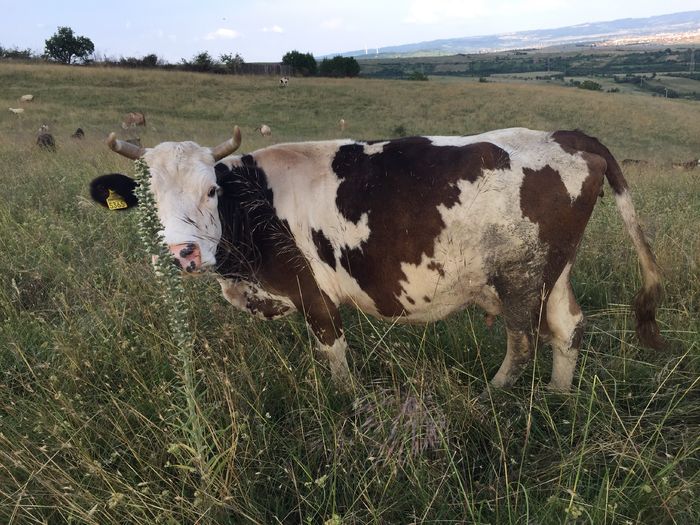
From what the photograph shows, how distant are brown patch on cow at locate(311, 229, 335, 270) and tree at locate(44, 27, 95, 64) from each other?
58563 mm

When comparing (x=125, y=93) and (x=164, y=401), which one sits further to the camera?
(x=125, y=93)

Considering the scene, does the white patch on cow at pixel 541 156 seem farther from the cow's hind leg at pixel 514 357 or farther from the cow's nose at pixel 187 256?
the cow's nose at pixel 187 256

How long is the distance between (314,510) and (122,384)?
4.96 feet

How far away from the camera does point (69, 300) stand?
4.05 m

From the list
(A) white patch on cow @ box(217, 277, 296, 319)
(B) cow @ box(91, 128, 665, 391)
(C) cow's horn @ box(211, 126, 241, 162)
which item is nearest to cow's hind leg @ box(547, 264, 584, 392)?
(B) cow @ box(91, 128, 665, 391)

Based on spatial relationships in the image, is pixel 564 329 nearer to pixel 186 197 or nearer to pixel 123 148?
pixel 186 197

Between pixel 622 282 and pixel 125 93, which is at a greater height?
pixel 125 93

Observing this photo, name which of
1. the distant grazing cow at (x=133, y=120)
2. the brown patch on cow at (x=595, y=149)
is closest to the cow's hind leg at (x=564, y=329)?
the brown patch on cow at (x=595, y=149)

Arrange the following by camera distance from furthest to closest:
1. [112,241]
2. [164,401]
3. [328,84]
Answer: [328,84] < [112,241] < [164,401]

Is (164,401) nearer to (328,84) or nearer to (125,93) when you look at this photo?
(125,93)

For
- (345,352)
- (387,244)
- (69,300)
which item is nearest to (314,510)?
(345,352)

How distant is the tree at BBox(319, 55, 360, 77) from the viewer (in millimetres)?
51447

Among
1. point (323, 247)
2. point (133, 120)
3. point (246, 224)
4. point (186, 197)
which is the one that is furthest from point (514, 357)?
point (133, 120)

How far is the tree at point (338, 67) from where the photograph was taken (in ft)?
169
